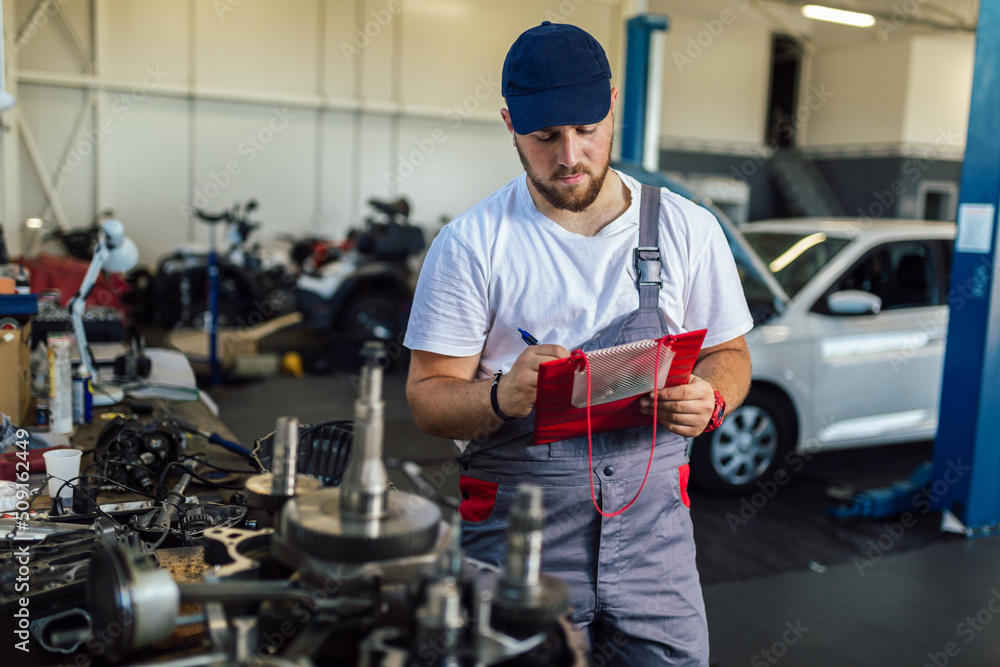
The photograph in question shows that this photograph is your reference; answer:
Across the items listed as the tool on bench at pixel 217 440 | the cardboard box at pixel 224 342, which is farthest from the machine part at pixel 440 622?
the cardboard box at pixel 224 342

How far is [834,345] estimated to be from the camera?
4242 millimetres

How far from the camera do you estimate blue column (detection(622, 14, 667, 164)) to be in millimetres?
6324

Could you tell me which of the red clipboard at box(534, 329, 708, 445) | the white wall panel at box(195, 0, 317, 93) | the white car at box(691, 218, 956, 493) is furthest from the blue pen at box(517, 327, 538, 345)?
the white wall panel at box(195, 0, 317, 93)

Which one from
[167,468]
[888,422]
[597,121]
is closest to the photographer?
[597,121]

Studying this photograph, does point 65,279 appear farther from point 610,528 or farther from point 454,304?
point 610,528

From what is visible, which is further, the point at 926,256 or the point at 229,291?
the point at 229,291

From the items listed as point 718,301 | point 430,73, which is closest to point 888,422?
point 718,301

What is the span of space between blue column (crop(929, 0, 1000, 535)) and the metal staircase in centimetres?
1213

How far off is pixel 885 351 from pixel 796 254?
0.70 meters

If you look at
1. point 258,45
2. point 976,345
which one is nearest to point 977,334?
point 976,345

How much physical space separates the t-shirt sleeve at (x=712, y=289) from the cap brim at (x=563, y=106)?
1.04ft

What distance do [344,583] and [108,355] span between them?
274cm

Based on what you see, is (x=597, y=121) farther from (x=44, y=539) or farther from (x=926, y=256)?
(x=926, y=256)

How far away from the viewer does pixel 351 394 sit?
6578mm
